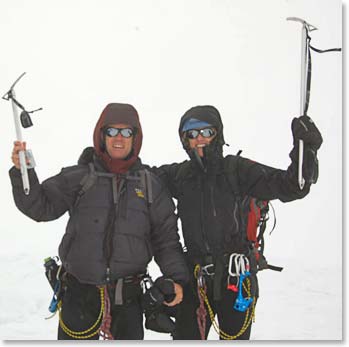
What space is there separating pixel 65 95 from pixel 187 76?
13.3 ft

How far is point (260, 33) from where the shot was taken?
15.2 meters

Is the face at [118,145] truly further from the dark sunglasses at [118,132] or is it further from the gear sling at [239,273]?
the gear sling at [239,273]

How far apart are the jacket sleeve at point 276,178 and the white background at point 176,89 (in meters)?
4.20

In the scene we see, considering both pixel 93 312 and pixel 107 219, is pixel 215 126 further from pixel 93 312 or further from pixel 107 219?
pixel 93 312

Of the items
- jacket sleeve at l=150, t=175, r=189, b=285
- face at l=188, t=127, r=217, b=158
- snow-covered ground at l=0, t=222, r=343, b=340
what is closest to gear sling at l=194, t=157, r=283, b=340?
jacket sleeve at l=150, t=175, r=189, b=285

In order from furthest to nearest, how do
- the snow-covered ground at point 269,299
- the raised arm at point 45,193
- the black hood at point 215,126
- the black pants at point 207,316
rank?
the snow-covered ground at point 269,299 → the black hood at point 215,126 → the black pants at point 207,316 → the raised arm at point 45,193

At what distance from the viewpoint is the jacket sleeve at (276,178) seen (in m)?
3.36

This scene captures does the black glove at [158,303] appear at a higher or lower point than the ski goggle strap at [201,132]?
lower

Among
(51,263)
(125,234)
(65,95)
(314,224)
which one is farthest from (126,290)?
(65,95)

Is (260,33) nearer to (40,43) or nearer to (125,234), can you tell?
(40,43)

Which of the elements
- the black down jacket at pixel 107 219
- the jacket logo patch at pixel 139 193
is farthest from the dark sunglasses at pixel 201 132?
the jacket logo patch at pixel 139 193

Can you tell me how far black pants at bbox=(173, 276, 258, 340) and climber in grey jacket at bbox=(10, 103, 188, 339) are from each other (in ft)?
0.88

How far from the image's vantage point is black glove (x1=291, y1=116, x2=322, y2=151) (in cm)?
331

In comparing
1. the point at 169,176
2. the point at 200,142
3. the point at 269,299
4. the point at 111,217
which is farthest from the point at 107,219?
the point at 269,299
